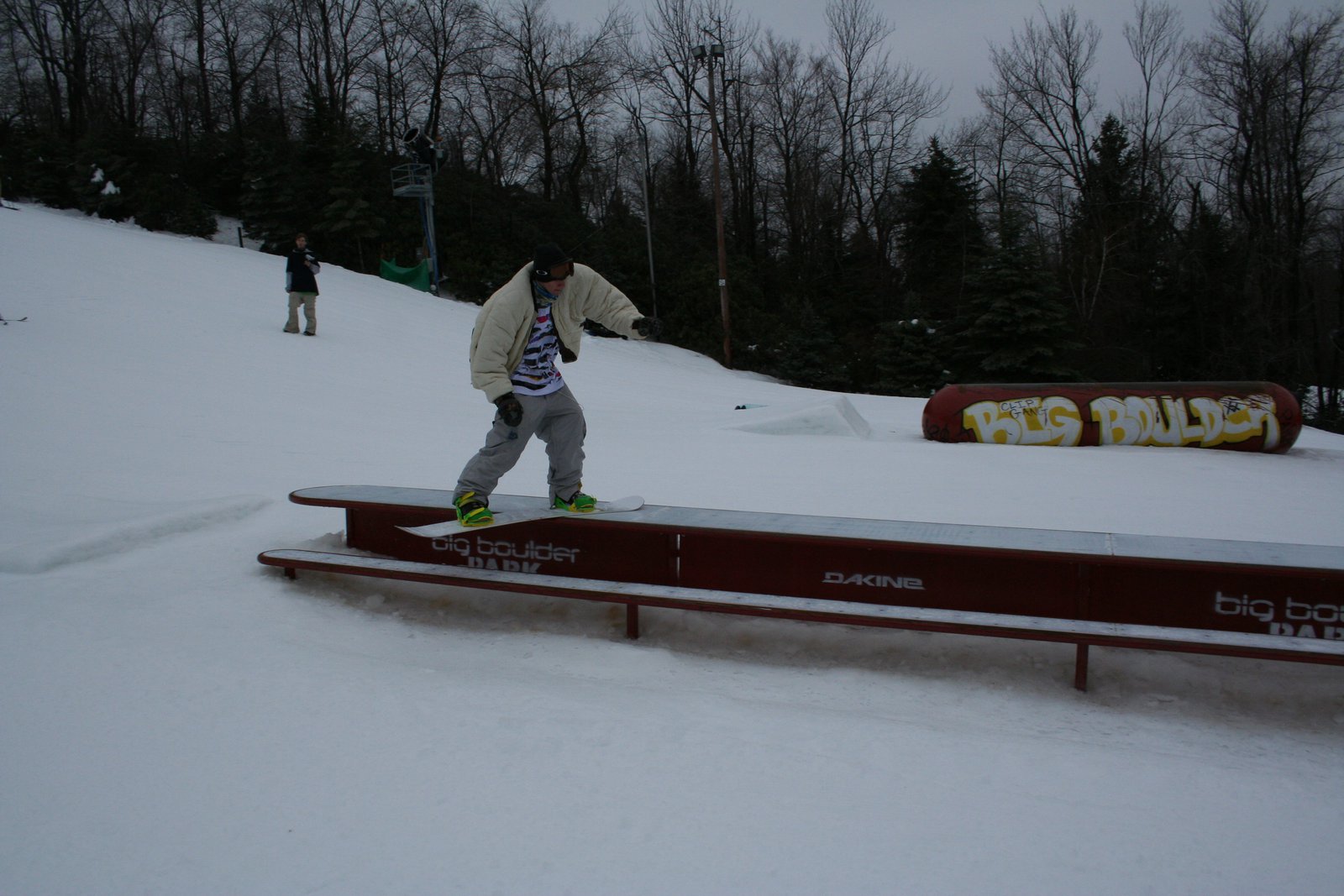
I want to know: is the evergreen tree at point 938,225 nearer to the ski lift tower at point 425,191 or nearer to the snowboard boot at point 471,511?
the ski lift tower at point 425,191

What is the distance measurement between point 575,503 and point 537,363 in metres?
0.84

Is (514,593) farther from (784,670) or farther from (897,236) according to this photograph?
(897,236)

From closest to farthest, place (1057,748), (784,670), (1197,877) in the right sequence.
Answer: (1197,877) → (1057,748) → (784,670)

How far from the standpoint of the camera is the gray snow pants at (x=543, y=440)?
4.64 m

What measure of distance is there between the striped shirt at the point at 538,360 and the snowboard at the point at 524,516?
69 cm

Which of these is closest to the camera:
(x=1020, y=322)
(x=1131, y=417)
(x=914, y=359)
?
(x=1131, y=417)

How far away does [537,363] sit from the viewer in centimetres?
470

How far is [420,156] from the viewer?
28250 millimetres

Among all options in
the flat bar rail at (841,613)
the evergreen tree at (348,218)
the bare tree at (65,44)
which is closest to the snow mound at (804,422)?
the flat bar rail at (841,613)

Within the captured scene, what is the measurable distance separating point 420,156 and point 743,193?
1919 cm

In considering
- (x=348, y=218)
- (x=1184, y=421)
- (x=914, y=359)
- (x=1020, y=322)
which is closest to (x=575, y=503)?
(x=1184, y=421)

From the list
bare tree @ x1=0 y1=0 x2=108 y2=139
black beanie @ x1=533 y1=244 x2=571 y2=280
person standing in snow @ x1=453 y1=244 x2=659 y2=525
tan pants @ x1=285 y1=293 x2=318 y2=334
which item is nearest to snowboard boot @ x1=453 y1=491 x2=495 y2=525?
person standing in snow @ x1=453 y1=244 x2=659 y2=525

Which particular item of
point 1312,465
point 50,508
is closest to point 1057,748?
point 50,508

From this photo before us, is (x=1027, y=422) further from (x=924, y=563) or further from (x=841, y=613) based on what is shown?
(x=841, y=613)
